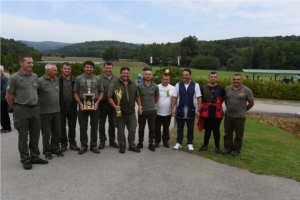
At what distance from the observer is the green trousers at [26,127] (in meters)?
4.56

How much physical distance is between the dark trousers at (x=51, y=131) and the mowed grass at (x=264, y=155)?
2867 mm

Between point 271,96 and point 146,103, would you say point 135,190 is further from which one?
point 271,96

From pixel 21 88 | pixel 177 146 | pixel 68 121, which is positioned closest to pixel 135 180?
pixel 177 146

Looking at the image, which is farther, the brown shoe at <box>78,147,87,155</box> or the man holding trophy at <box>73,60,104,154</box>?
the brown shoe at <box>78,147,87,155</box>

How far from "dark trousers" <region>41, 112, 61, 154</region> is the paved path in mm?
268

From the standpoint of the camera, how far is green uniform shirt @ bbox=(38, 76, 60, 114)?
5057 mm

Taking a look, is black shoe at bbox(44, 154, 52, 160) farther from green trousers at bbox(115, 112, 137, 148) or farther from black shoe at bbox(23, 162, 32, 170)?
green trousers at bbox(115, 112, 137, 148)

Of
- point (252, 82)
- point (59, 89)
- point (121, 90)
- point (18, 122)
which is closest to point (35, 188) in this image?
point (18, 122)

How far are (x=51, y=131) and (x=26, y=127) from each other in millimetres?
724

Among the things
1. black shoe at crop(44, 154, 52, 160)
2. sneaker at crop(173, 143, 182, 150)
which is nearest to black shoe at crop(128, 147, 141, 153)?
sneaker at crop(173, 143, 182, 150)

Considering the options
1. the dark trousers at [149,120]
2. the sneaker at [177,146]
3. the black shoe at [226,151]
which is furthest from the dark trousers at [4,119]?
the black shoe at [226,151]

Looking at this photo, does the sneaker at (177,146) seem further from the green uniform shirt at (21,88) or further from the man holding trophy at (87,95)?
the green uniform shirt at (21,88)

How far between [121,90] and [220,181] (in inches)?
110

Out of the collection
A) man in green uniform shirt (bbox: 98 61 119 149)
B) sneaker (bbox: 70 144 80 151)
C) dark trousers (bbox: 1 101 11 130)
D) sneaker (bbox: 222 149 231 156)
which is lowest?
sneaker (bbox: 222 149 231 156)
